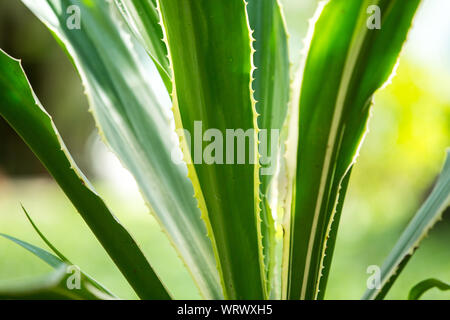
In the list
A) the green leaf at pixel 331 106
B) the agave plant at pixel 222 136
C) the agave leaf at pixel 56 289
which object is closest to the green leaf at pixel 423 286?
the agave plant at pixel 222 136

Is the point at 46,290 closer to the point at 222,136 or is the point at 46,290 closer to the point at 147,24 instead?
the point at 222,136

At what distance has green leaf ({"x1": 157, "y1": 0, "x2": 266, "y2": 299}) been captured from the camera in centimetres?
28

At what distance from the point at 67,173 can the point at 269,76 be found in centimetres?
21

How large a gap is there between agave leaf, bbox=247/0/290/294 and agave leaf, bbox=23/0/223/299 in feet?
0.25

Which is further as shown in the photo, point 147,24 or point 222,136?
point 147,24

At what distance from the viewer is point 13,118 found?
1.10 ft

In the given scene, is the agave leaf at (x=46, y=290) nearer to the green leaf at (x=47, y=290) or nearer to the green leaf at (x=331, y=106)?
the green leaf at (x=47, y=290)

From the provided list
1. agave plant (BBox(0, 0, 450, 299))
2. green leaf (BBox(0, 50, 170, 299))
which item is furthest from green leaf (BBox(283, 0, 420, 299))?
green leaf (BBox(0, 50, 170, 299))

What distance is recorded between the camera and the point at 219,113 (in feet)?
0.94

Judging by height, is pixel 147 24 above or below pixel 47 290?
above

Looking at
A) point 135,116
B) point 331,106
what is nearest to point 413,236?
point 331,106

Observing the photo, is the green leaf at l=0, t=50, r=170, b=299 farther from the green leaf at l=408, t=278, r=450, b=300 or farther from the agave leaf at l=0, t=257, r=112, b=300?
the green leaf at l=408, t=278, r=450, b=300

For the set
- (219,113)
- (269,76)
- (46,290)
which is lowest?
(46,290)
